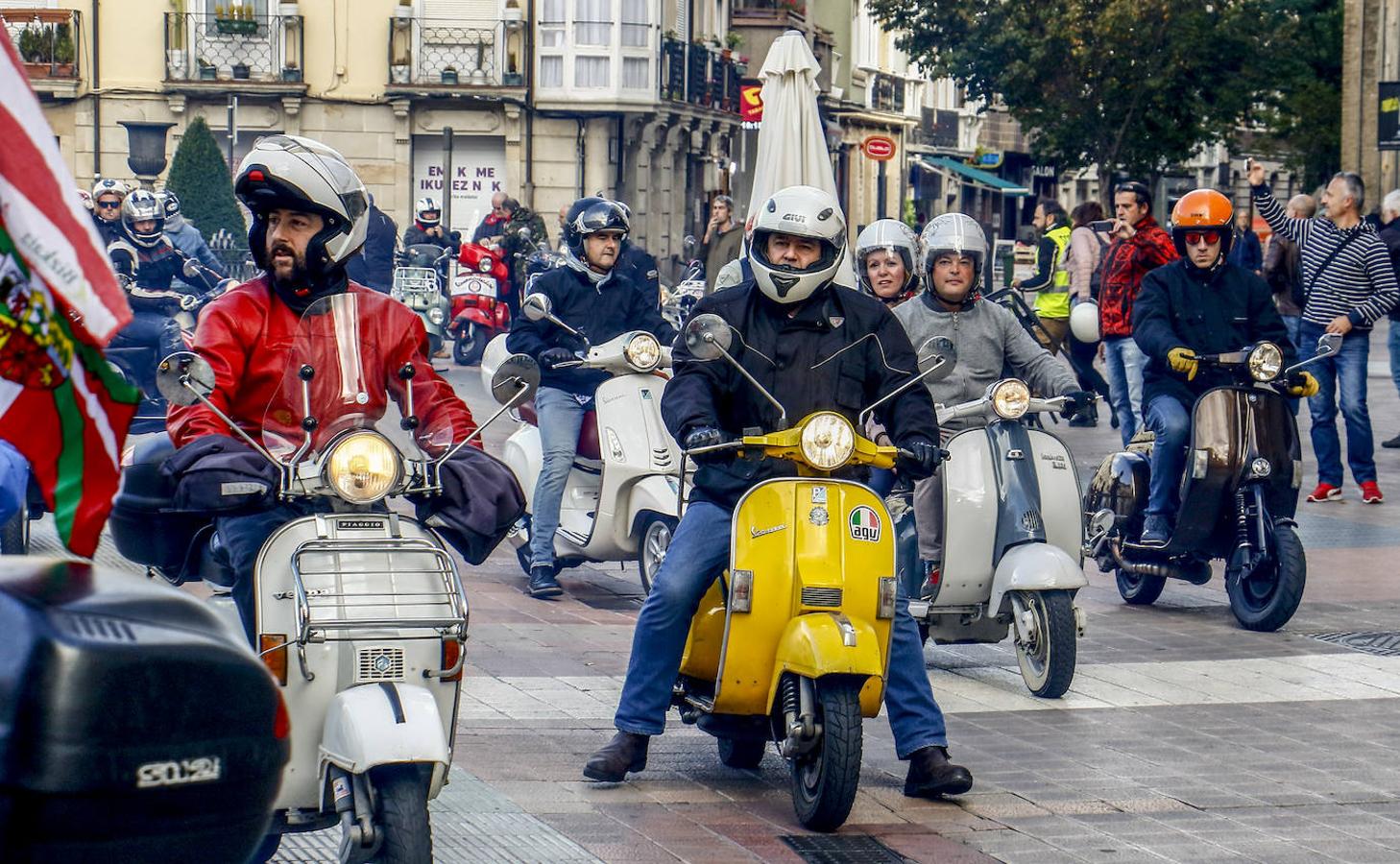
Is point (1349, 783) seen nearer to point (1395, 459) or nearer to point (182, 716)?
point (182, 716)

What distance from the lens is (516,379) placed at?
493 cm

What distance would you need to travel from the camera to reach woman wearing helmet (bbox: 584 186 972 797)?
19.3ft

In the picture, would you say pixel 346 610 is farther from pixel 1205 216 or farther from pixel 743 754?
pixel 1205 216

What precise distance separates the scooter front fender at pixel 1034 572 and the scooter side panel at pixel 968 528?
0.29ft

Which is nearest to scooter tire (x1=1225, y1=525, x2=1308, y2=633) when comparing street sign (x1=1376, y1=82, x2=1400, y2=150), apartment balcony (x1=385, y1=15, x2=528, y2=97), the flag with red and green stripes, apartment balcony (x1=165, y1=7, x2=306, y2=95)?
the flag with red and green stripes

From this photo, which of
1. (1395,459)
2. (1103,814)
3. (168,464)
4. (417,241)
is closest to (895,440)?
(1103,814)

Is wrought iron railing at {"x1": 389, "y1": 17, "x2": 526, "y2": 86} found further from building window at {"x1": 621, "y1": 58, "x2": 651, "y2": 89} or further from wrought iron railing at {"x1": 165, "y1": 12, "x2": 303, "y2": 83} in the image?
building window at {"x1": 621, "y1": 58, "x2": 651, "y2": 89}

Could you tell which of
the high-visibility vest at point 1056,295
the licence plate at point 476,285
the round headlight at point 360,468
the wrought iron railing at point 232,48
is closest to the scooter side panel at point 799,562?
the round headlight at point 360,468

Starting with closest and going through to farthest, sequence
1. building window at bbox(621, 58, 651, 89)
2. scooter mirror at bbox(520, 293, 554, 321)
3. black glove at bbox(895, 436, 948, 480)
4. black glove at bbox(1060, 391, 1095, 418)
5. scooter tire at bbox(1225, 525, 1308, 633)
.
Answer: black glove at bbox(895, 436, 948, 480) < black glove at bbox(1060, 391, 1095, 418) < scooter tire at bbox(1225, 525, 1308, 633) < scooter mirror at bbox(520, 293, 554, 321) < building window at bbox(621, 58, 651, 89)

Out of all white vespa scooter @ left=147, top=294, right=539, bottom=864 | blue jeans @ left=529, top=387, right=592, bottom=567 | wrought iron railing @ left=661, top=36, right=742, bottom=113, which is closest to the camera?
white vespa scooter @ left=147, top=294, right=539, bottom=864

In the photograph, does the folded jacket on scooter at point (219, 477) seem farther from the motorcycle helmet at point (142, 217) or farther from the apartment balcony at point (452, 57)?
the apartment balcony at point (452, 57)

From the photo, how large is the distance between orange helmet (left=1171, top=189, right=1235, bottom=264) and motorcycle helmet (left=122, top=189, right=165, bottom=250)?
7113 mm

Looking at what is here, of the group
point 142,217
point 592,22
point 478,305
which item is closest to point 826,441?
point 142,217

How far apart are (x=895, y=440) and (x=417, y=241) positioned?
70.3ft
